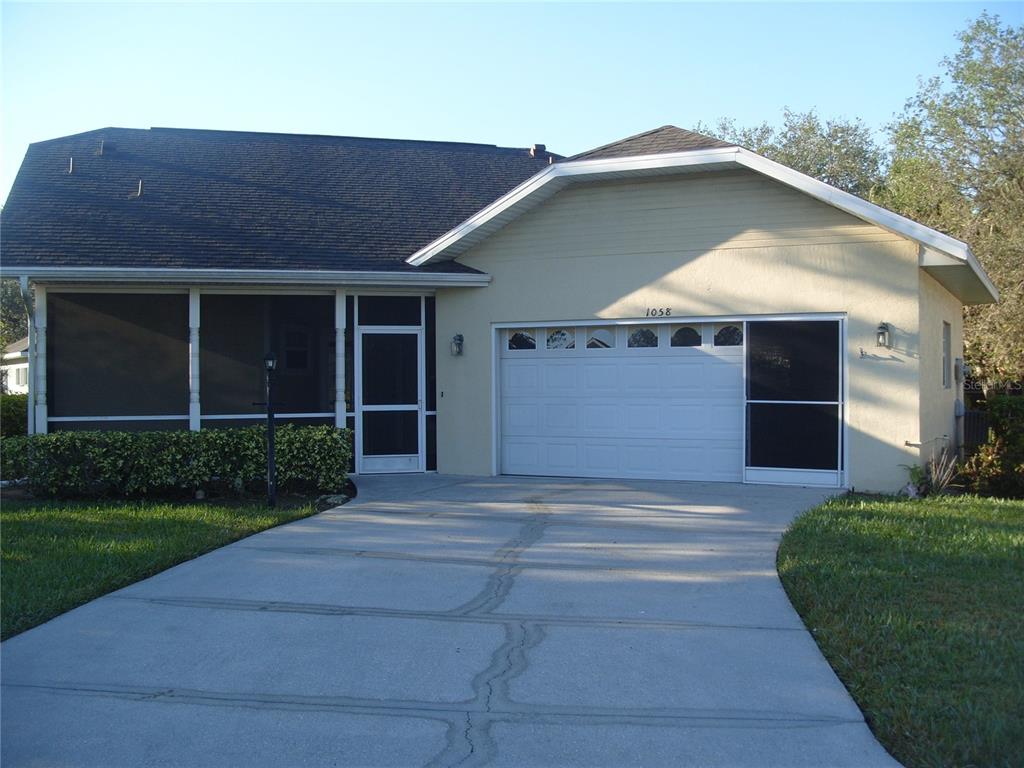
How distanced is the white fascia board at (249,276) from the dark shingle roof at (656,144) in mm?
2594

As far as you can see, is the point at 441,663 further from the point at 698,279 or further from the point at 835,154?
the point at 835,154

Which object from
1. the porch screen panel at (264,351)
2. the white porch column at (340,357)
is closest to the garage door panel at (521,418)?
the white porch column at (340,357)

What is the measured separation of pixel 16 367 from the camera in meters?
36.8

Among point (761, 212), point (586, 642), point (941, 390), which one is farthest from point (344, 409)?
point (941, 390)

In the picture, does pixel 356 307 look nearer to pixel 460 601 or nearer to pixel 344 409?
pixel 344 409

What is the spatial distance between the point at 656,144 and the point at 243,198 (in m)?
7.05

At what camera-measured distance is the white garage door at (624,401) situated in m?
13.0

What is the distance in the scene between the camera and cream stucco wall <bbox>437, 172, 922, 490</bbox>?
39.6 ft

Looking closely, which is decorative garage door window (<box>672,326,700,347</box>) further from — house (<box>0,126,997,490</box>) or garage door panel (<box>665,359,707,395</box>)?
garage door panel (<box>665,359,707,395</box>)

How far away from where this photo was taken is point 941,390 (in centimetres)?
1478

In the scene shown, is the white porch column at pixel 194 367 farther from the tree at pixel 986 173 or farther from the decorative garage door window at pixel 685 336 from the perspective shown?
the tree at pixel 986 173

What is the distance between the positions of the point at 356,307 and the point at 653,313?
4.56 metres

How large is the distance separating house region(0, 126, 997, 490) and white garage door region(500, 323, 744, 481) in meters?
0.03

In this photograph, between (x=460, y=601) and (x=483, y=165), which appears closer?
(x=460, y=601)
